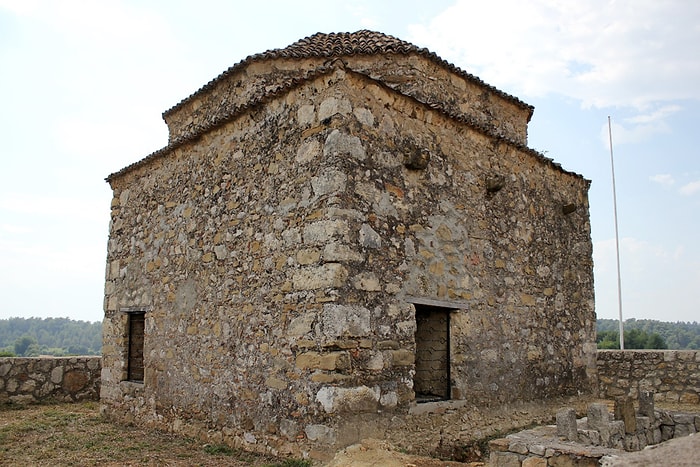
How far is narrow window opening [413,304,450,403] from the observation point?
6762mm

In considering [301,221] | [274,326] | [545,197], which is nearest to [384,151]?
[301,221]

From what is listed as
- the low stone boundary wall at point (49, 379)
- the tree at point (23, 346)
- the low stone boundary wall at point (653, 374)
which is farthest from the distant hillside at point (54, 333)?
the low stone boundary wall at point (653, 374)

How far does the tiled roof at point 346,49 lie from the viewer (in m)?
8.44

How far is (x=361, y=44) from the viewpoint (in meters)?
8.84

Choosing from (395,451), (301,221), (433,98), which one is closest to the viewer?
(395,451)

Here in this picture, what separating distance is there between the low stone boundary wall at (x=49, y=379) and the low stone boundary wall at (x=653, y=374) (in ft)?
30.7

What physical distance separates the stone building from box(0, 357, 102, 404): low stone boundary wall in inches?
89.4

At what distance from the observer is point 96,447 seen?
6.85 metres

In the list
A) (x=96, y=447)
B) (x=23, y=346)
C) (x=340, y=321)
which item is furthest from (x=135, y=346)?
(x=23, y=346)

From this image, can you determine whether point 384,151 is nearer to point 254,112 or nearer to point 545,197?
point 254,112

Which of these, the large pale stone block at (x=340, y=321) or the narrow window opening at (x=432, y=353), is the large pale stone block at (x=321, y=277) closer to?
Result: the large pale stone block at (x=340, y=321)

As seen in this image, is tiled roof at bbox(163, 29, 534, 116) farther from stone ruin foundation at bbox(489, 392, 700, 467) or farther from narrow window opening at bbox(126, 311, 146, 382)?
stone ruin foundation at bbox(489, 392, 700, 467)

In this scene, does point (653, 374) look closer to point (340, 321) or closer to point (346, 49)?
point (340, 321)

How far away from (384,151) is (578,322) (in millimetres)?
4951
